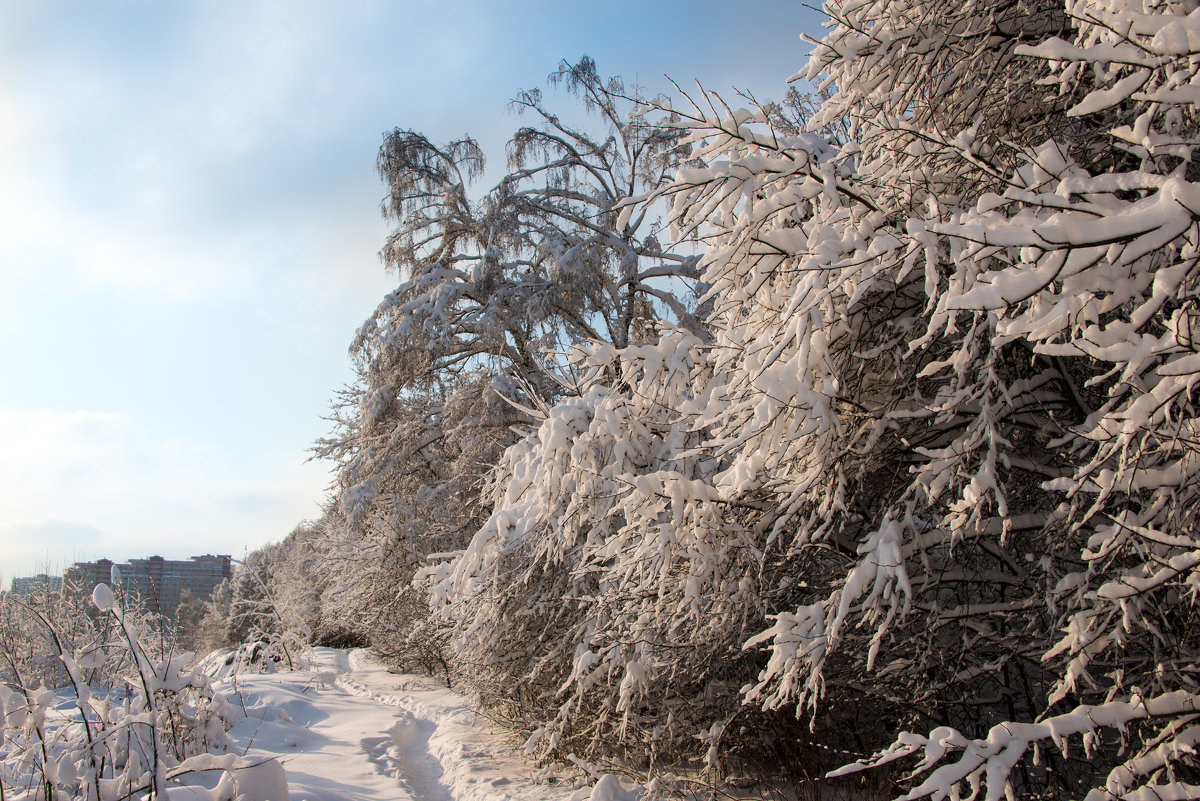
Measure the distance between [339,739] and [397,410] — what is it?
744 cm

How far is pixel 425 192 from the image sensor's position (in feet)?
43.9

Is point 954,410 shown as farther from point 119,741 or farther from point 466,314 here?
point 466,314

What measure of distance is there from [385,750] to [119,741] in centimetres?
326

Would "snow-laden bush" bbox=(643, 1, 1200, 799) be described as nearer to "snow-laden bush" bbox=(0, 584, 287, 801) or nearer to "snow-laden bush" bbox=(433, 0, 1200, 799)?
"snow-laden bush" bbox=(433, 0, 1200, 799)

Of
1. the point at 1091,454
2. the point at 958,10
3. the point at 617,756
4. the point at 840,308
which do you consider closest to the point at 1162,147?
the point at 840,308

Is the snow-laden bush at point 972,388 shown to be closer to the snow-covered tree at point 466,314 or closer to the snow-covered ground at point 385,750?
the snow-covered ground at point 385,750

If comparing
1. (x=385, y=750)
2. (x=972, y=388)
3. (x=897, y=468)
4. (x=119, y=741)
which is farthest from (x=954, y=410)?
(x=385, y=750)

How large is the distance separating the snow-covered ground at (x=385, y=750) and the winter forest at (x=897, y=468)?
1.58 ft

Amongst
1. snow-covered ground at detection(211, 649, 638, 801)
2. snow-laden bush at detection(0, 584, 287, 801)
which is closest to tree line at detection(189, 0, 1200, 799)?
snow-covered ground at detection(211, 649, 638, 801)

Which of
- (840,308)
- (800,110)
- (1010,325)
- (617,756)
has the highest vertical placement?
(800,110)

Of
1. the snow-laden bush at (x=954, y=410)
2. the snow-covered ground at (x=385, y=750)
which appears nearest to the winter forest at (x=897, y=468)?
the snow-laden bush at (x=954, y=410)

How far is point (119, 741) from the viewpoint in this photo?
13.1ft

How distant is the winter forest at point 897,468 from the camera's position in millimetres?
2070

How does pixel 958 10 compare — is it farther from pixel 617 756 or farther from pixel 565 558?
pixel 617 756
